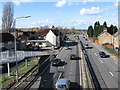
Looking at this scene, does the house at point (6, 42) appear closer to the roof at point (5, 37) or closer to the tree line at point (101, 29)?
the roof at point (5, 37)

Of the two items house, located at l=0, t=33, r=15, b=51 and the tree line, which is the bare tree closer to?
house, located at l=0, t=33, r=15, b=51

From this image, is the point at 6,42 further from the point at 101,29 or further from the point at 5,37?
the point at 101,29

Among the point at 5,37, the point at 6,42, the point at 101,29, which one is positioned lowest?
the point at 6,42

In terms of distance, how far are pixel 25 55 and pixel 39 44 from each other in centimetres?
3305

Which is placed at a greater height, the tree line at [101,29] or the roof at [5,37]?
the tree line at [101,29]

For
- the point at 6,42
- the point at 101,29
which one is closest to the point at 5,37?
the point at 6,42

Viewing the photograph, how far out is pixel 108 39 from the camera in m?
77.5

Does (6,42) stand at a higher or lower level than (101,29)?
lower

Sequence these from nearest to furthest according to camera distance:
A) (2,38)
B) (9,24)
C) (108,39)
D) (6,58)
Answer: (6,58) → (2,38) → (9,24) → (108,39)

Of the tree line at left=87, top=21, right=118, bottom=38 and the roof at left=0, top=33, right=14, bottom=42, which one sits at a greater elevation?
the tree line at left=87, top=21, right=118, bottom=38

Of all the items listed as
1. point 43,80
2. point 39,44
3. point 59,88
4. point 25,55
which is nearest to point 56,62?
point 25,55

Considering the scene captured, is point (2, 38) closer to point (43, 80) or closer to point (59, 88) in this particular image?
point (43, 80)

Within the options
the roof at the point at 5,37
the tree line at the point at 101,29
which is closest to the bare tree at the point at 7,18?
the roof at the point at 5,37

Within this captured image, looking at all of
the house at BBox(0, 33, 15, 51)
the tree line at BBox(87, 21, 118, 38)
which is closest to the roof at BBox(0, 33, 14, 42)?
the house at BBox(0, 33, 15, 51)
